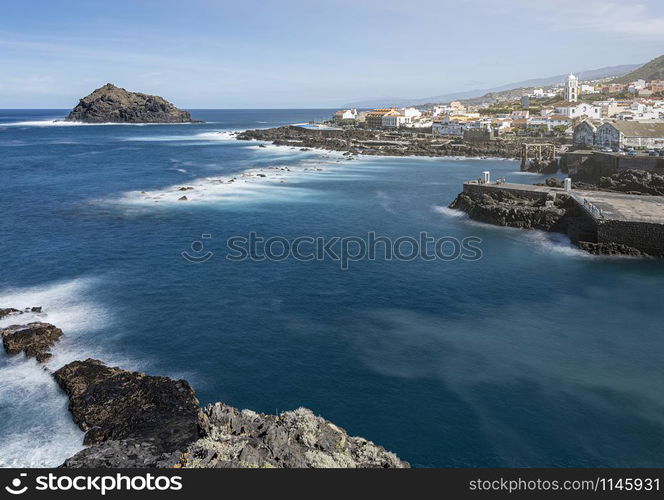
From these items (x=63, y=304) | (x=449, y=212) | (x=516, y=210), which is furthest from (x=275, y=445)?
(x=449, y=212)

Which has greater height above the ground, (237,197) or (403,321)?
(237,197)

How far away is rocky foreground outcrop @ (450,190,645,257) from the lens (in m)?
39.5

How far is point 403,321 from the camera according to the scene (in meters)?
26.6

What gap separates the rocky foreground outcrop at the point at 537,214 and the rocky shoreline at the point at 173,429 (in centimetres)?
3078

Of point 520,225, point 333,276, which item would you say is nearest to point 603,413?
point 333,276

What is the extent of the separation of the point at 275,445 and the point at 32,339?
1643 centimetres

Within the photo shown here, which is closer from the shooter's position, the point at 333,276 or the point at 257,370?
the point at 257,370

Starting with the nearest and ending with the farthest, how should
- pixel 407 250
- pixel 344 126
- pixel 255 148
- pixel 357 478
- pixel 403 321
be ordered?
pixel 357 478
pixel 403 321
pixel 407 250
pixel 255 148
pixel 344 126

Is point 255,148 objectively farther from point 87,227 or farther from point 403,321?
point 403,321

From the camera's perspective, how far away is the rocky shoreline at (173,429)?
41.1 feet

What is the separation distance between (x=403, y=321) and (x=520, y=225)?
Answer: 23.7 metres

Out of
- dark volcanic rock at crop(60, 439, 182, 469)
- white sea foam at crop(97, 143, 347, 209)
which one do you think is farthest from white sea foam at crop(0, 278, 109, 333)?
white sea foam at crop(97, 143, 347, 209)

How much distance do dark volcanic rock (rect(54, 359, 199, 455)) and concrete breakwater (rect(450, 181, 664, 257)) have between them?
103ft

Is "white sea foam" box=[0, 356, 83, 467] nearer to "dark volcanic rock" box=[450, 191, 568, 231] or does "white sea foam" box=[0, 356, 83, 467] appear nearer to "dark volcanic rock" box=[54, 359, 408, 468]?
"dark volcanic rock" box=[54, 359, 408, 468]
